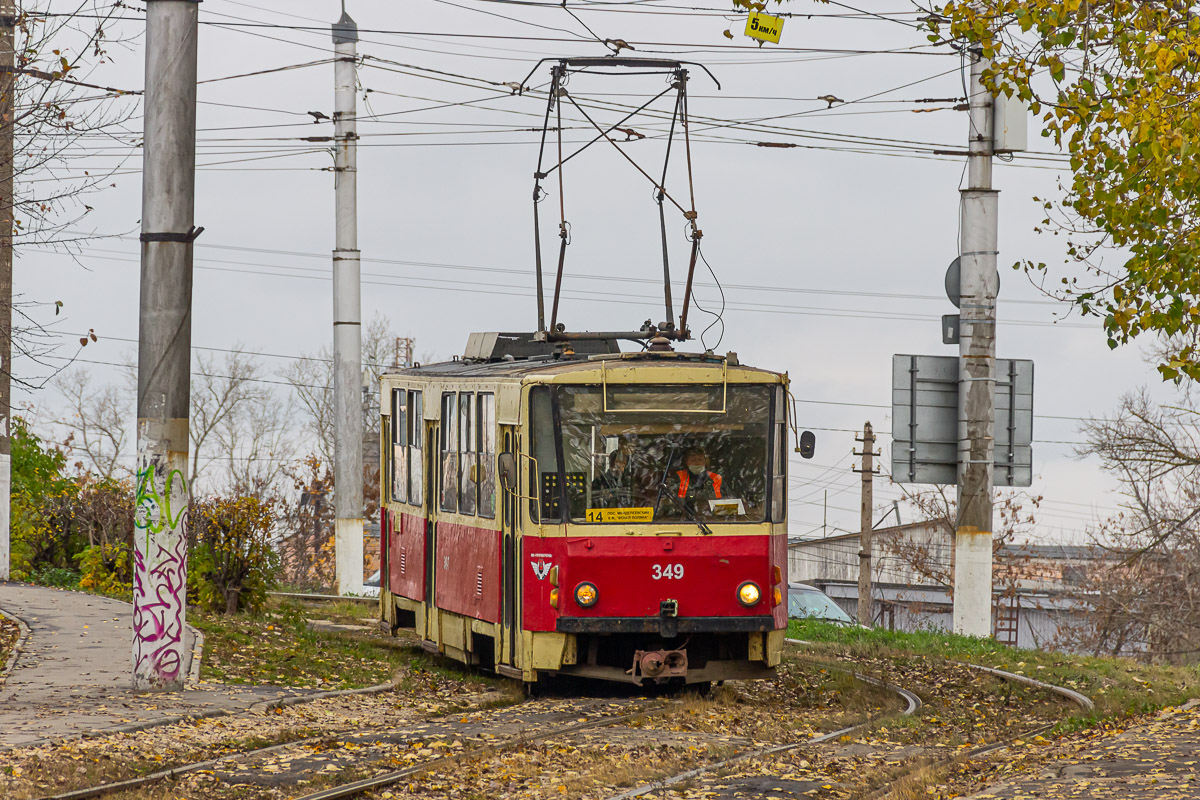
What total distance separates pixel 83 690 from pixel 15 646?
120 inches

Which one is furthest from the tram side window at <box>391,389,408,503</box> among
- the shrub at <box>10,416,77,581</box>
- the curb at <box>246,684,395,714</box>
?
the shrub at <box>10,416,77,581</box>

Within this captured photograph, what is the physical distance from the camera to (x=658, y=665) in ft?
42.4

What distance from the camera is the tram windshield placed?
12812 mm

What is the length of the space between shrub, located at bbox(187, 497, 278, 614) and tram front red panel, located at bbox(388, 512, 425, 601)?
6.85 ft

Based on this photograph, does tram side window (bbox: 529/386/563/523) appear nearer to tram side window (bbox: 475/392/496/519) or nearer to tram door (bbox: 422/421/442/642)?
tram side window (bbox: 475/392/496/519)

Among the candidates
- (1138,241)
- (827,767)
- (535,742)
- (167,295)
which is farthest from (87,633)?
(1138,241)

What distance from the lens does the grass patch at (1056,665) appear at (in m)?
14.4

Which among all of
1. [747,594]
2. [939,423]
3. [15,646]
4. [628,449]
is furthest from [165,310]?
[939,423]

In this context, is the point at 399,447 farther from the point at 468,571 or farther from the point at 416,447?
the point at 468,571

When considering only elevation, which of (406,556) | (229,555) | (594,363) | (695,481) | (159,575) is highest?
(594,363)

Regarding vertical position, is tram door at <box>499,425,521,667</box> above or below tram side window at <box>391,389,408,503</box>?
below

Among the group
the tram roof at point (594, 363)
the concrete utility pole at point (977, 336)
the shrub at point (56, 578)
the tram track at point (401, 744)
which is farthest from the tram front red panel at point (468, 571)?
the shrub at point (56, 578)

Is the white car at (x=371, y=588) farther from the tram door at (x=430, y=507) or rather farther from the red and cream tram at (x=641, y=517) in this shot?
the red and cream tram at (x=641, y=517)

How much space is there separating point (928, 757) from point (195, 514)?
10.8 metres
